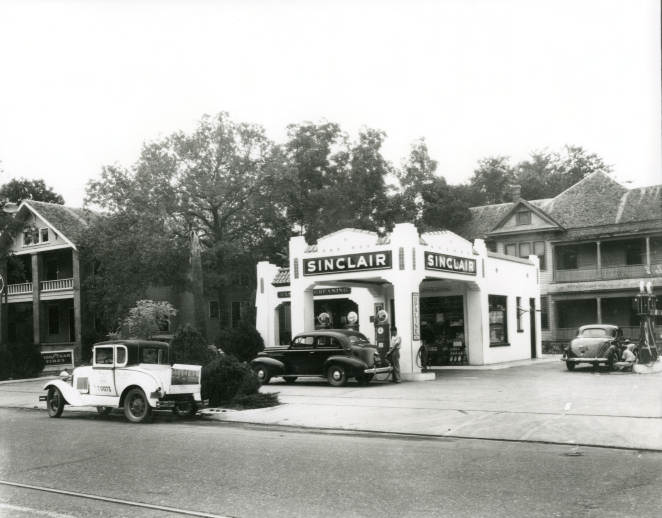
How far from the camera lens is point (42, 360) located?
94.0ft

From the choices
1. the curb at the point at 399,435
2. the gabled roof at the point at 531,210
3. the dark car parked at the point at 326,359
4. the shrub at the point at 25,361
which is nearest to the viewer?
the curb at the point at 399,435

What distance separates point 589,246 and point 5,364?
95.2ft

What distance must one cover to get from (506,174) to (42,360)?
125 feet

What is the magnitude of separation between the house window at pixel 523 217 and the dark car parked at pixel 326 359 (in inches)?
874

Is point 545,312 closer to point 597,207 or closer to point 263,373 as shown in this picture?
point 597,207

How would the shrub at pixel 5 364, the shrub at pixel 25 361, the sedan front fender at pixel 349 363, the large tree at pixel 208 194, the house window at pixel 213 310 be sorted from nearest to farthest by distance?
the sedan front fender at pixel 349 363, the shrub at pixel 5 364, the shrub at pixel 25 361, the large tree at pixel 208 194, the house window at pixel 213 310

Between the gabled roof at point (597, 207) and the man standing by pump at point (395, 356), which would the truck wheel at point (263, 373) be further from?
the gabled roof at point (597, 207)

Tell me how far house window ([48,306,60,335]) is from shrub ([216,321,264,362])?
22309mm

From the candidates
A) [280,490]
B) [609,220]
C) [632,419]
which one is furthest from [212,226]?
[280,490]

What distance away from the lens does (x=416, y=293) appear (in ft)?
71.2

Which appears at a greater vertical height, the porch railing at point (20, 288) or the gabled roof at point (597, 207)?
the gabled roof at point (597, 207)

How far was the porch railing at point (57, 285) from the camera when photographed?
135ft

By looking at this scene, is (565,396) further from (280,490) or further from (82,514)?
(82,514)

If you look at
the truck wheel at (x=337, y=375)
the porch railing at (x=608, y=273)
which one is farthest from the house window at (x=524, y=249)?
the truck wheel at (x=337, y=375)
